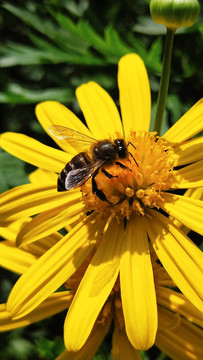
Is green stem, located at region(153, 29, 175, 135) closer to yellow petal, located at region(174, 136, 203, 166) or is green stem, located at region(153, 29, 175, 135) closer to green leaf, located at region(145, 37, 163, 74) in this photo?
yellow petal, located at region(174, 136, 203, 166)

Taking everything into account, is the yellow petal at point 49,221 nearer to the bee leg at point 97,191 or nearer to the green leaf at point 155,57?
the bee leg at point 97,191

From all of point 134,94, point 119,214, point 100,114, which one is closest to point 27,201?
point 119,214

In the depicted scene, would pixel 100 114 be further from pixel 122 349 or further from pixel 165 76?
pixel 122 349

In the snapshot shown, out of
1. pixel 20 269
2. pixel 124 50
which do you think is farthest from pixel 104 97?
pixel 20 269

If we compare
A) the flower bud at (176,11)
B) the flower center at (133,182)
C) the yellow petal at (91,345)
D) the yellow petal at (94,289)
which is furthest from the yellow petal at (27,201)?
the flower bud at (176,11)

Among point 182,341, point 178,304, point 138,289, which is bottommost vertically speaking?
point 182,341

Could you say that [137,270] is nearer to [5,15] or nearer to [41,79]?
[41,79]

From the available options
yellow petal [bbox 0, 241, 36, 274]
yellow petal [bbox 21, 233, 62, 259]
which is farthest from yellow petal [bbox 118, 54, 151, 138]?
yellow petal [bbox 0, 241, 36, 274]
